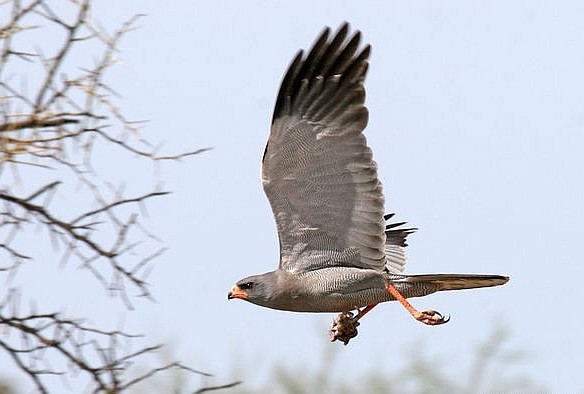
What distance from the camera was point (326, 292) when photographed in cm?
625

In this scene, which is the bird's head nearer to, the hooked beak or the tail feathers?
the hooked beak

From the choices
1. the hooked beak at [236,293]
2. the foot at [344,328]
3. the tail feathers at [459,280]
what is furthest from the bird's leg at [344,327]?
the hooked beak at [236,293]

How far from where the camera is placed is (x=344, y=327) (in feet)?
21.3

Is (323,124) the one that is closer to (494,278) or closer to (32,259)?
(494,278)

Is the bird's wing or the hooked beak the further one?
the hooked beak

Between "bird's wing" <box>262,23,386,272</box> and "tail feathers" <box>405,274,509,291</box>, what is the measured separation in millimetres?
416

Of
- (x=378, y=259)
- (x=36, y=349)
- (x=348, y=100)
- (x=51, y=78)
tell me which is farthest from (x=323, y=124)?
(x=36, y=349)

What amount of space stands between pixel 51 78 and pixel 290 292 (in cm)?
222

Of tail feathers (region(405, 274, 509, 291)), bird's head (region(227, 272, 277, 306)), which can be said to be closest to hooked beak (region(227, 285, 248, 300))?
bird's head (region(227, 272, 277, 306))

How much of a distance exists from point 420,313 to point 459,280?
0.97 ft

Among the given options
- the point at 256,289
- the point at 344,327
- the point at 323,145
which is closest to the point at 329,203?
the point at 323,145

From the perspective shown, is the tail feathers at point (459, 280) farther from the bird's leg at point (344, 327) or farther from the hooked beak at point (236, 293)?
the hooked beak at point (236, 293)

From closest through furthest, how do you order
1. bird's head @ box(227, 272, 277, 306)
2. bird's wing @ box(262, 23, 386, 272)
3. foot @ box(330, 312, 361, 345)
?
bird's wing @ box(262, 23, 386, 272) → bird's head @ box(227, 272, 277, 306) → foot @ box(330, 312, 361, 345)

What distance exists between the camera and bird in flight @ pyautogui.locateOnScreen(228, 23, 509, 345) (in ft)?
19.4
